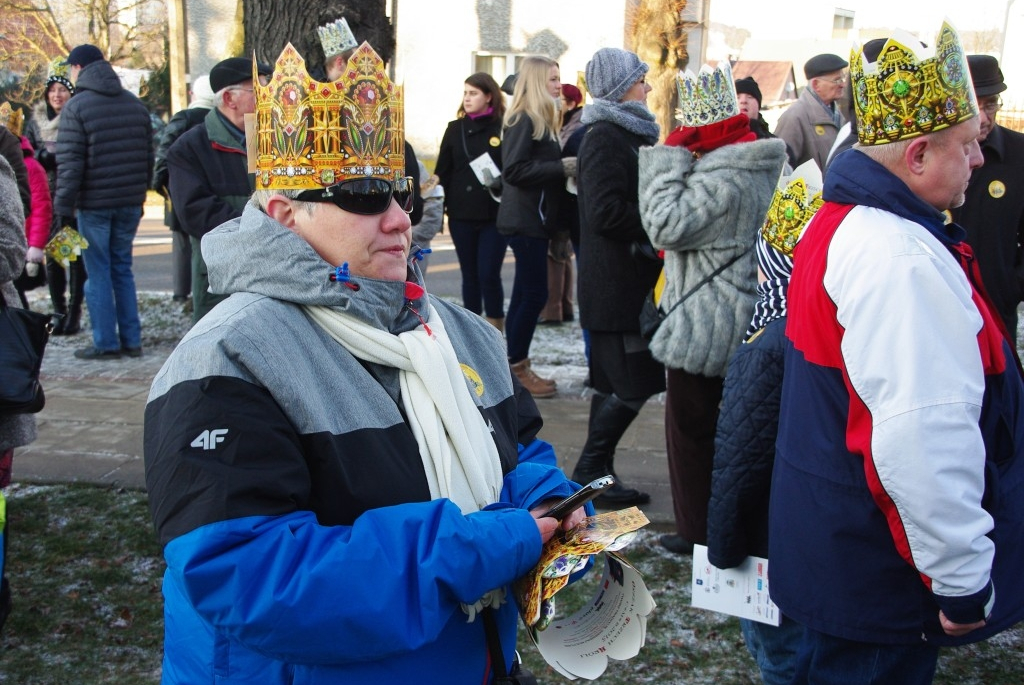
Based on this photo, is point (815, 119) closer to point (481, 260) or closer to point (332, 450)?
point (481, 260)

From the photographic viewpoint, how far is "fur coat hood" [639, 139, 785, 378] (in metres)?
4.16

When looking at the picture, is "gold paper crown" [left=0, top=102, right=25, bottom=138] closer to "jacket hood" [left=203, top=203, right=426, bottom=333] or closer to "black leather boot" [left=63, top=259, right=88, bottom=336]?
"black leather boot" [left=63, top=259, right=88, bottom=336]

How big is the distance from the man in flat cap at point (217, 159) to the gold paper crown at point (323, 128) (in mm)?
3375

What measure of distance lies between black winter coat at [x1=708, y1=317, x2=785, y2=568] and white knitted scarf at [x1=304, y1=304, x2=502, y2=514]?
1188 millimetres

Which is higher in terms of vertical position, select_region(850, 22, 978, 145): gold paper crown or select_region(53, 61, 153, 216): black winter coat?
select_region(850, 22, 978, 145): gold paper crown

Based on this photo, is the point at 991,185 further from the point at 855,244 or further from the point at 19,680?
the point at 19,680

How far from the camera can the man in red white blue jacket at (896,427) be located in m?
2.12

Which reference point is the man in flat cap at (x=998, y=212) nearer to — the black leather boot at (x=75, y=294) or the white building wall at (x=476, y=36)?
the black leather boot at (x=75, y=294)

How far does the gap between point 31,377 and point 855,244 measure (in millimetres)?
2816

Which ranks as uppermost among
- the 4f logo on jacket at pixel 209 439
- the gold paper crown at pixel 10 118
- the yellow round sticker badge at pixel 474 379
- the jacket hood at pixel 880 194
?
the gold paper crown at pixel 10 118

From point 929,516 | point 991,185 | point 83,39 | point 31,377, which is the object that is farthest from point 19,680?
point 83,39

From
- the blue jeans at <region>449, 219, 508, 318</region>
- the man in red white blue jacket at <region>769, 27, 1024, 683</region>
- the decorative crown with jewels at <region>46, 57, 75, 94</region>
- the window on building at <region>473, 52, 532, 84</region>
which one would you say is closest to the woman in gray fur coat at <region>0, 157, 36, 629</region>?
the man in red white blue jacket at <region>769, 27, 1024, 683</region>

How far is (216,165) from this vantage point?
5.34 metres

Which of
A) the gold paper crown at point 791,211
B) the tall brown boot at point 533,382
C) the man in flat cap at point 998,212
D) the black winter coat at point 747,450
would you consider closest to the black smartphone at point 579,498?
Result: the black winter coat at point 747,450
